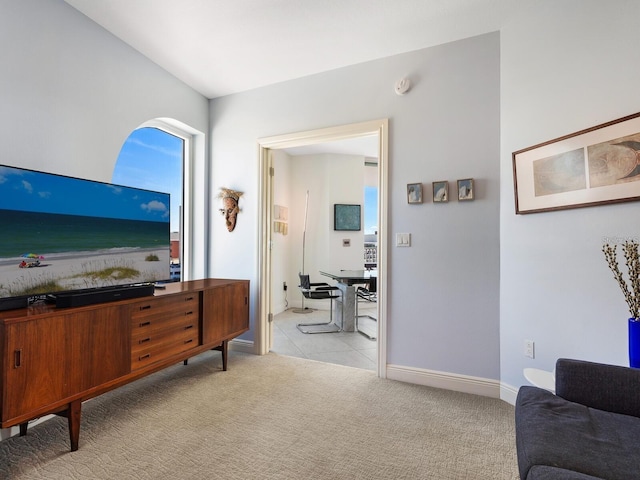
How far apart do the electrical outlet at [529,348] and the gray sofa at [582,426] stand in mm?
777

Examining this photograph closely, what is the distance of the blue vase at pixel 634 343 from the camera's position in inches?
58.2

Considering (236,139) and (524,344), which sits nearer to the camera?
(524,344)

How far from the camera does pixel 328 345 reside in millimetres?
3713

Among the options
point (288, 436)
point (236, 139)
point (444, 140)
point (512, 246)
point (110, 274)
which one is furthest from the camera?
point (236, 139)

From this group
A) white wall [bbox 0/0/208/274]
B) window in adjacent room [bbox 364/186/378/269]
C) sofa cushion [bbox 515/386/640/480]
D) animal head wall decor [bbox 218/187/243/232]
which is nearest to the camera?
sofa cushion [bbox 515/386/640/480]

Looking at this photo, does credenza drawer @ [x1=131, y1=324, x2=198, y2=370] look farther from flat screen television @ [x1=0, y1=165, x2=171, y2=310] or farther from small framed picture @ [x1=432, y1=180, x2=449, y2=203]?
small framed picture @ [x1=432, y1=180, x2=449, y2=203]

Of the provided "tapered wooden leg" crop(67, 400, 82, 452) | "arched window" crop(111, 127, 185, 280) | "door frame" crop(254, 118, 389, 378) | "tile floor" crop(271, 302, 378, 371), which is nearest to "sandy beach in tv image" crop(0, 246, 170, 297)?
"tapered wooden leg" crop(67, 400, 82, 452)

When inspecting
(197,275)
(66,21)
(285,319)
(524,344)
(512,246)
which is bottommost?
(285,319)

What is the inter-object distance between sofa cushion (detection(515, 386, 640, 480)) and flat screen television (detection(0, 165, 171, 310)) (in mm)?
2352

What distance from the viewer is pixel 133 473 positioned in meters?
1.58

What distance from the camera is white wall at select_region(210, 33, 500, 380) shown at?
8.06 feet

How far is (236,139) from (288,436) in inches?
110

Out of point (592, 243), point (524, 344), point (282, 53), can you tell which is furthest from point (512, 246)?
point (282, 53)

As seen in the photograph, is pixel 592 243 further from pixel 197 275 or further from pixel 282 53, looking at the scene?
pixel 197 275
